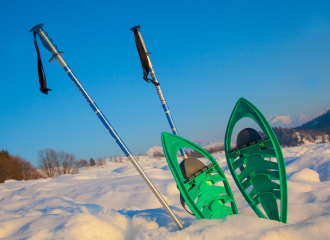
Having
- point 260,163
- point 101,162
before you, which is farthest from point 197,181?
point 101,162

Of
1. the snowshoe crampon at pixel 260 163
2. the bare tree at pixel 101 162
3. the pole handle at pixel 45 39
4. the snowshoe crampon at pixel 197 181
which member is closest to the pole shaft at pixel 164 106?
the snowshoe crampon at pixel 197 181

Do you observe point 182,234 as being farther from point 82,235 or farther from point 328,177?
point 328,177

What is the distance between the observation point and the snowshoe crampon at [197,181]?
2.05 meters

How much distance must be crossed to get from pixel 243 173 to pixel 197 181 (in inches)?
23.7

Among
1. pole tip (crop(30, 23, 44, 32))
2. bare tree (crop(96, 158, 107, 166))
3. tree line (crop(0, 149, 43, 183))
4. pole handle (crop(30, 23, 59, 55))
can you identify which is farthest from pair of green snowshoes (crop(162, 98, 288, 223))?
bare tree (crop(96, 158, 107, 166))

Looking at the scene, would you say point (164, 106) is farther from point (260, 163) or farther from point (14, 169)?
point (14, 169)

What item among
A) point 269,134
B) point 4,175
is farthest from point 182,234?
point 4,175

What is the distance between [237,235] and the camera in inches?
66.7

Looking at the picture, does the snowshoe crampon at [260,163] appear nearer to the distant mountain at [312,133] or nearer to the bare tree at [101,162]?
the distant mountain at [312,133]

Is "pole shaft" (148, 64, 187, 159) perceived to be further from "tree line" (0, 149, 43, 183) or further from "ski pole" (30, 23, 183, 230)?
"tree line" (0, 149, 43, 183)

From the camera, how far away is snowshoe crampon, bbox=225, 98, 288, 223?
2135mm

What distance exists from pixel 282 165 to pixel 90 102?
2.26 meters

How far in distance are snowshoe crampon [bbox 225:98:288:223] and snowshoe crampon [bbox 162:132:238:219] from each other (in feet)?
0.93

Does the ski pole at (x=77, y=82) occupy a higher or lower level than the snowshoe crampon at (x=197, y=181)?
higher
